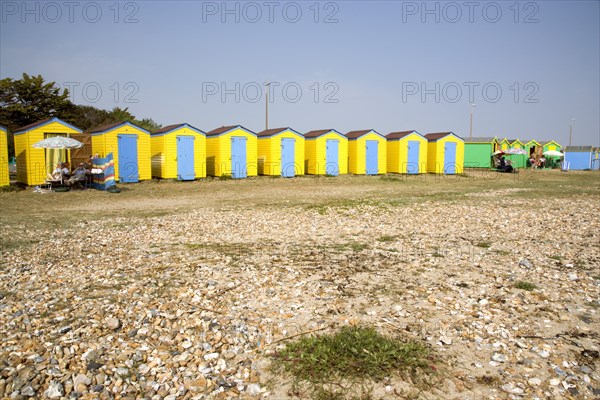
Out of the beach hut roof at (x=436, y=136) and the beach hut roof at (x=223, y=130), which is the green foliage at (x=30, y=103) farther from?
the beach hut roof at (x=436, y=136)

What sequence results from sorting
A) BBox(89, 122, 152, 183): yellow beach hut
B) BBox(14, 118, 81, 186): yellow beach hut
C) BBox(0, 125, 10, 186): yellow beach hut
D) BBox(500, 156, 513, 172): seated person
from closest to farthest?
BBox(0, 125, 10, 186): yellow beach hut → BBox(14, 118, 81, 186): yellow beach hut → BBox(89, 122, 152, 183): yellow beach hut → BBox(500, 156, 513, 172): seated person

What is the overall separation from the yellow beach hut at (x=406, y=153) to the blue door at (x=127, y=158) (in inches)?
706

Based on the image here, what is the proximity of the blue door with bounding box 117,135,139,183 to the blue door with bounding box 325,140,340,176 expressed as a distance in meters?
12.1

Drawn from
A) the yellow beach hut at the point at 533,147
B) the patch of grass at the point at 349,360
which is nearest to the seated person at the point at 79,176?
the patch of grass at the point at 349,360

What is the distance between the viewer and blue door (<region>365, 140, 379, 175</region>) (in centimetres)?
3050

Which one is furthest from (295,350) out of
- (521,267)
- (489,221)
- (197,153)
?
(197,153)

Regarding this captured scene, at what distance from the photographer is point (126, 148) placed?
72.9ft

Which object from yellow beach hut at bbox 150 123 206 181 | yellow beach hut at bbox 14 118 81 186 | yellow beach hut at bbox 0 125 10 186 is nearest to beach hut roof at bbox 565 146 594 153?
yellow beach hut at bbox 150 123 206 181

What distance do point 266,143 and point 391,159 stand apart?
400 inches

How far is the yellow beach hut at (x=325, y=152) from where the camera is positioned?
28.7 meters

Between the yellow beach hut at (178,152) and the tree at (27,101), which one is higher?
the tree at (27,101)

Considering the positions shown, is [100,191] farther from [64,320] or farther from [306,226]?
[64,320]

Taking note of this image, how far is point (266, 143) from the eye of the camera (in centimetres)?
2717

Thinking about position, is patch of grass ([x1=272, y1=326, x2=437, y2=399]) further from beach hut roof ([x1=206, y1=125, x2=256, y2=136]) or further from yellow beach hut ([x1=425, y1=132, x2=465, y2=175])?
yellow beach hut ([x1=425, y1=132, x2=465, y2=175])
